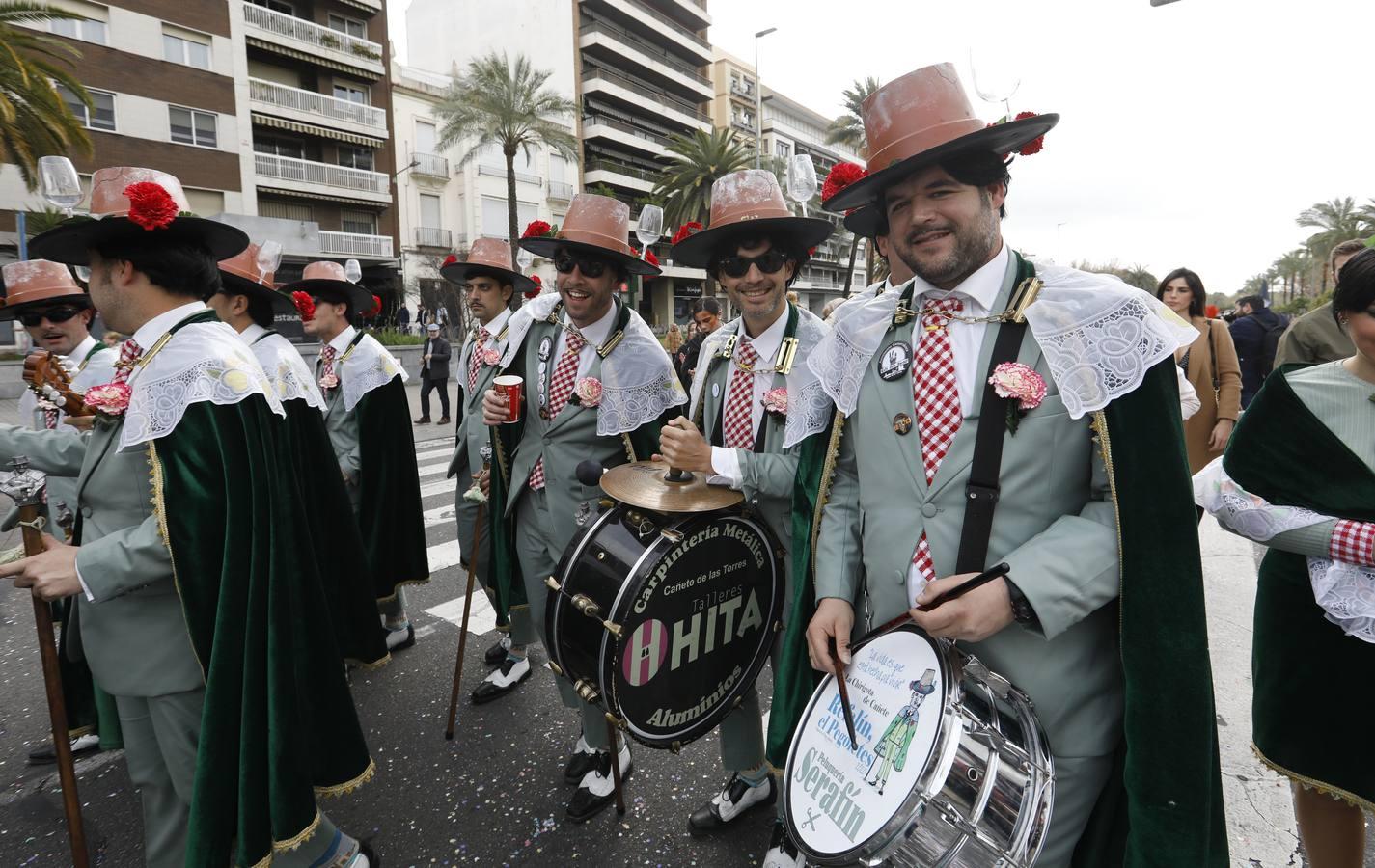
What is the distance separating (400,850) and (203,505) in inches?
59.8

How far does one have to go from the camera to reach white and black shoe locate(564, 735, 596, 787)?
120 inches

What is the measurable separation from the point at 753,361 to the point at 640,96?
4714cm

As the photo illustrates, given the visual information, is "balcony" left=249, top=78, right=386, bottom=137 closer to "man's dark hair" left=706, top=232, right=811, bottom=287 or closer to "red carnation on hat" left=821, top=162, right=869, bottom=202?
"man's dark hair" left=706, top=232, right=811, bottom=287

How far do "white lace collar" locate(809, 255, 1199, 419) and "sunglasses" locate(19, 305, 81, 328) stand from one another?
4957mm

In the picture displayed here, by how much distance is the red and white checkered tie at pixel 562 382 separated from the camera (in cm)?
328

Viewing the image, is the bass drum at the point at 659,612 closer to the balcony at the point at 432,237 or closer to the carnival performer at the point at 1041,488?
the carnival performer at the point at 1041,488

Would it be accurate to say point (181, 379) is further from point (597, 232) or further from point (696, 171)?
point (696, 171)

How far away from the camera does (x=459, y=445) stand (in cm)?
436

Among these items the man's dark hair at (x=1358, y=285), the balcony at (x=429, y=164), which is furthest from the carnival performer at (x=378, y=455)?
the balcony at (x=429, y=164)

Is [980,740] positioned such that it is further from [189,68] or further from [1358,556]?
[189,68]

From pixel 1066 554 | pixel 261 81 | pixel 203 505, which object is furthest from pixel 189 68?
pixel 1066 554

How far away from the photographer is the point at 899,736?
4.84 feet

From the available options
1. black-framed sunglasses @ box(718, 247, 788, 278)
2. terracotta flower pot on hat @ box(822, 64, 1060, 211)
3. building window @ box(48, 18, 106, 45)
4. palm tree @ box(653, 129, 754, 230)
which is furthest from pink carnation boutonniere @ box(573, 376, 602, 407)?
palm tree @ box(653, 129, 754, 230)

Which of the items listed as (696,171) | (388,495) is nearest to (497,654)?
(388,495)
